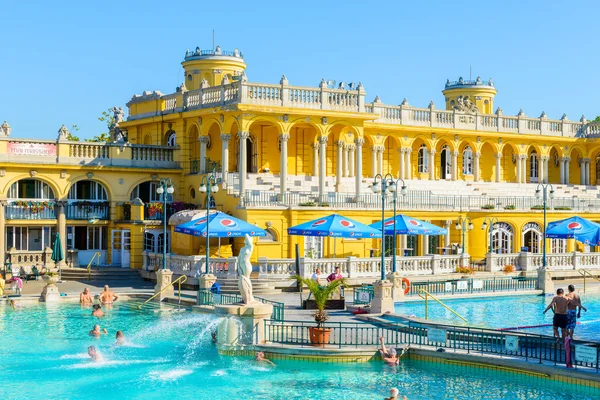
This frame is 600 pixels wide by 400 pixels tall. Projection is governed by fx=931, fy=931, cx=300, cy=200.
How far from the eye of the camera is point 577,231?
40812 mm

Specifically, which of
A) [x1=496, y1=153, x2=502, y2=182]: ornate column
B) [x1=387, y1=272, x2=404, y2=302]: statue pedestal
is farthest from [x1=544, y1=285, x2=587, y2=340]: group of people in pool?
[x1=496, y1=153, x2=502, y2=182]: ornate column

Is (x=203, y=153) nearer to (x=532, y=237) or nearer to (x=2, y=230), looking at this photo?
(x=2, y=230)

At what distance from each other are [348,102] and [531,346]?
25270 millimetres

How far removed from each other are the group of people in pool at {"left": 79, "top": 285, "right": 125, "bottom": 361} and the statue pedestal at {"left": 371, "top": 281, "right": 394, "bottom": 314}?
8.29 metres

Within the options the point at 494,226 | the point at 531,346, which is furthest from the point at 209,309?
the point at 494,226

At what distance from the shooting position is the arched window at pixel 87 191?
43562mm

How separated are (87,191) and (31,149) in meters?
3.35

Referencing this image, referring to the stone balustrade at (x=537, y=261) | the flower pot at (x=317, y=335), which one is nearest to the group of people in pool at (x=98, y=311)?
the flower pot at (x=317, y=335)

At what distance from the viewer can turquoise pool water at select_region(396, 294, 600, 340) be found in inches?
1128

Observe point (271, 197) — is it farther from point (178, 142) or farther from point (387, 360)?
point (387, 360)

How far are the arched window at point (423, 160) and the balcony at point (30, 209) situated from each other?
74.0ft

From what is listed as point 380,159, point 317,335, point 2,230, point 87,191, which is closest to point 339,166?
point 380,159

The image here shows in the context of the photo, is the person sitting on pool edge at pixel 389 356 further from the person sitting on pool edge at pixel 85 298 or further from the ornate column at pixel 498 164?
the ornate column at pixel 498 164

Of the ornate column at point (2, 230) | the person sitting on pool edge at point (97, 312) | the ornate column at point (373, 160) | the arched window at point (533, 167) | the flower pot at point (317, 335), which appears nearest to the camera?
the flower pot at point (317, 335)
